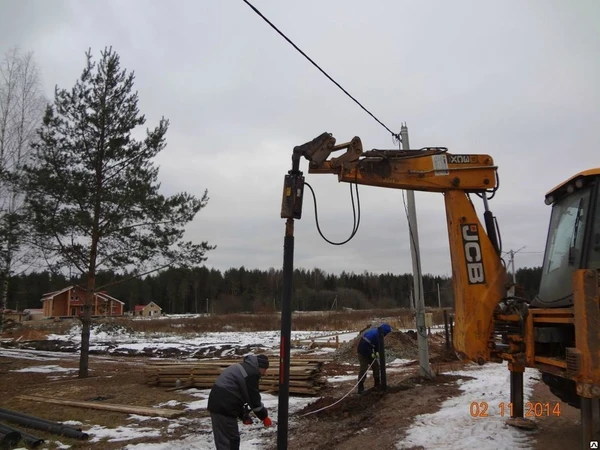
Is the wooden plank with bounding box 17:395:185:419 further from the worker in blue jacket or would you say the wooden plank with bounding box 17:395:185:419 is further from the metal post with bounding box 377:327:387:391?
the metal post with bounding box 377:327:387:391

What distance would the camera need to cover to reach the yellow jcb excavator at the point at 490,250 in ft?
17.7

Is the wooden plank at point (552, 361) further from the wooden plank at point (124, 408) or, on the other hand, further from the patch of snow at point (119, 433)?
the wooden plank at point (124, 408)

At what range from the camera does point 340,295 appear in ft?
326

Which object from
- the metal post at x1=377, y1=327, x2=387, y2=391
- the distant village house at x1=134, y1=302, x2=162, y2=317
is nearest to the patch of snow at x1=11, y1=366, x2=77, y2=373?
the metal post at x1=377, y1=327, x2=387, y2=391

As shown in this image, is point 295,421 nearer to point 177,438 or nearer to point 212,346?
point 177,438

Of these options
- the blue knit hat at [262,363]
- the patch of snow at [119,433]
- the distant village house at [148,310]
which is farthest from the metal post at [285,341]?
the distant village house at [148,310]

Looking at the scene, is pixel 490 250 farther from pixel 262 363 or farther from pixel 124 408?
pixel 124 408

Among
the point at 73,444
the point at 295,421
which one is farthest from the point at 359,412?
the point at 73,444

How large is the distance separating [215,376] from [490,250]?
28.5 feet

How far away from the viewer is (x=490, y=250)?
6.21m

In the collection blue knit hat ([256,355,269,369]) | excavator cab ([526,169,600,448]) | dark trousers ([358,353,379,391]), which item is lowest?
dark trousers ([358,353,379,391])

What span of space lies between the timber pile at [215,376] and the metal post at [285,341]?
635 cm
